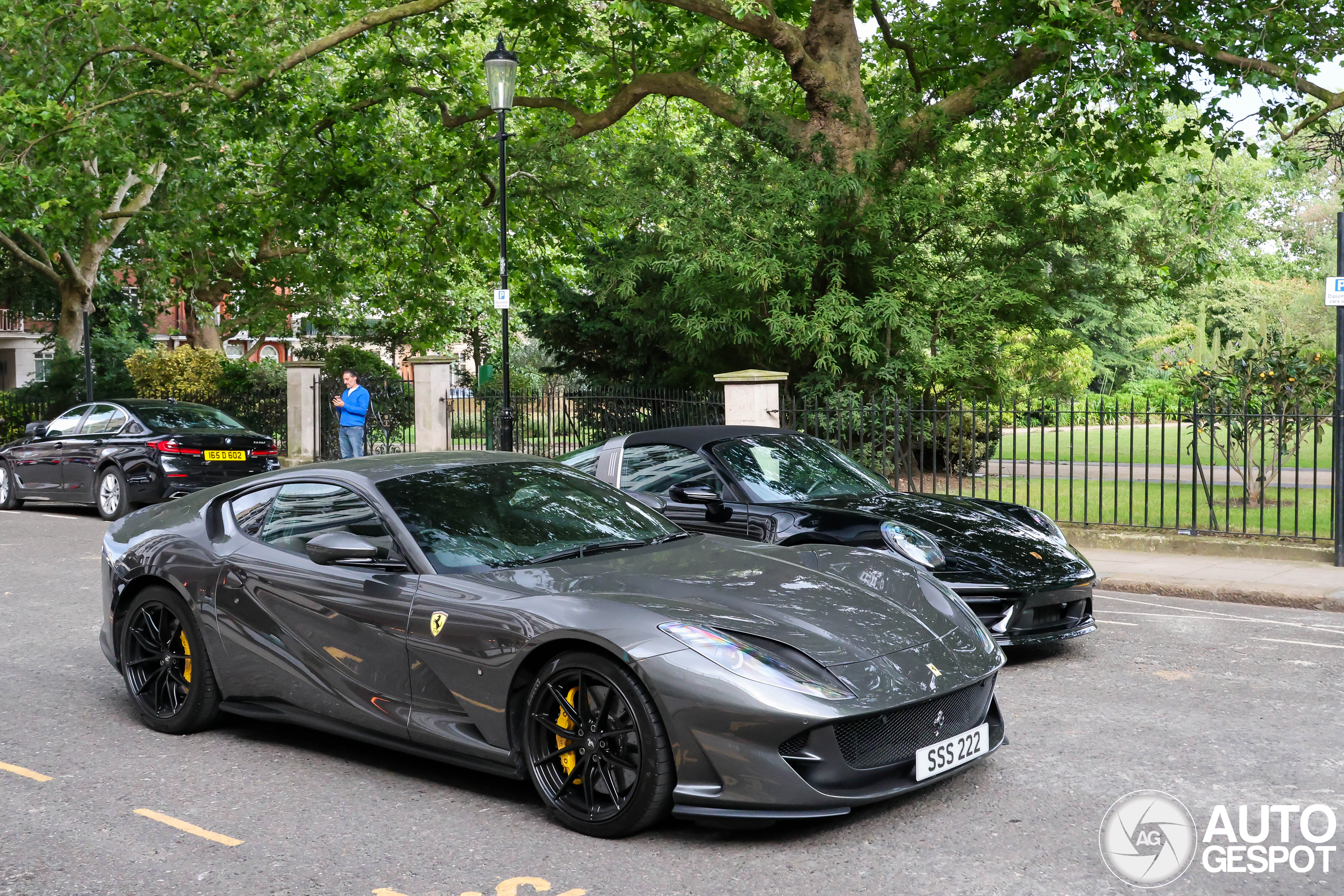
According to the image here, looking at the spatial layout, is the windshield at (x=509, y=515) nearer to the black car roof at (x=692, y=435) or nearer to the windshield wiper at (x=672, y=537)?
the windshield wiper at (x=672, y=537)

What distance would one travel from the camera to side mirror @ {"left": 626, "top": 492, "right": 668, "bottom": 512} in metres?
6.25

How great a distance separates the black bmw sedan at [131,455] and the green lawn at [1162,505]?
9.82 meters

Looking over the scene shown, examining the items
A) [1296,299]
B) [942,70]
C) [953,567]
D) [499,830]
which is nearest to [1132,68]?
[942,70]

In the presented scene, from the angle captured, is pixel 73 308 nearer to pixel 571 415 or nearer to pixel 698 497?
pixel 571 415

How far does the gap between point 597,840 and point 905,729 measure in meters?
1.15

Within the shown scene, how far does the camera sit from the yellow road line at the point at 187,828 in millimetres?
4414

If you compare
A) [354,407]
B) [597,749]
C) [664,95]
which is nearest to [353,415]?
[354,407]

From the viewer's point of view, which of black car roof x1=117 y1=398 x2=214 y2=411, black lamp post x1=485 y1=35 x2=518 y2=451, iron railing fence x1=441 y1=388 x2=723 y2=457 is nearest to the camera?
black lamp post x1=485 y1=35 x2=518 y2=451

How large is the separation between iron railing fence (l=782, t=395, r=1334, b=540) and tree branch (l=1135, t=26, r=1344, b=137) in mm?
3465

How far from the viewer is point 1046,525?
27.7ft

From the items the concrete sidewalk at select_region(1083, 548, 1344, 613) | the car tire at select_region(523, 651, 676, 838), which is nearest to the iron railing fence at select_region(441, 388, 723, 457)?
the concrete sidewalk at select_region(1083, 548, 1344, 613)

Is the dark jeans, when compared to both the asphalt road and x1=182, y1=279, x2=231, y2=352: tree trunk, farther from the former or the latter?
x1=182, y1=279, x2=231, y2=352: tree trunk

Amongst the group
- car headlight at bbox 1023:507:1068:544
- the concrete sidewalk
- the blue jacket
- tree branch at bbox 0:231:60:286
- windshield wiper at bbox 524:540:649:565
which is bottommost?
the concrete sidewalk

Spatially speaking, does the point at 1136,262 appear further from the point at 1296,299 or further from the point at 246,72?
the point at 1296,299
